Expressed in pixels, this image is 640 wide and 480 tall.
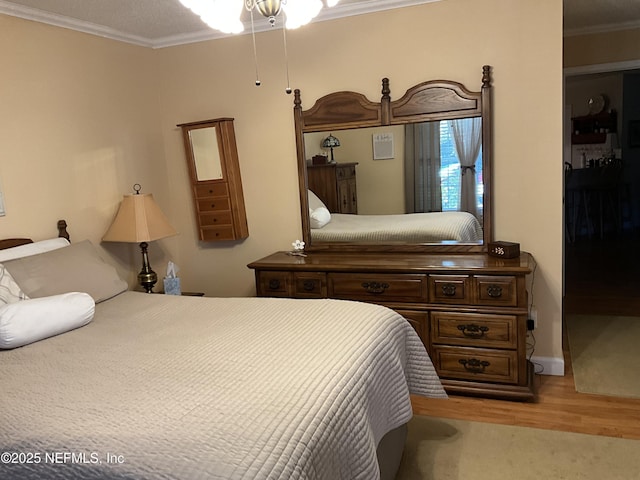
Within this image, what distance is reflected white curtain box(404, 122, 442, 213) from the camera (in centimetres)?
330

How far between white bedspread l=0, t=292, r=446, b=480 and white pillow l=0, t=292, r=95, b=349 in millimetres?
52

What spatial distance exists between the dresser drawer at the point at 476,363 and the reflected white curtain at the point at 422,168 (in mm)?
908

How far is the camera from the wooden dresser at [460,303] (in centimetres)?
288

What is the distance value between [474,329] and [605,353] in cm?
120

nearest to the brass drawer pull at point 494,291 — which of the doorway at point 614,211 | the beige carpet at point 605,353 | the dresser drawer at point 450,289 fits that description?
the dresser drawer at point 450,289

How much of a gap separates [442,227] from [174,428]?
2402mm

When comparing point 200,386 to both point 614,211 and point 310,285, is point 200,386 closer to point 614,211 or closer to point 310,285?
point 310,285

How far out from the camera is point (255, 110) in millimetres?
3713

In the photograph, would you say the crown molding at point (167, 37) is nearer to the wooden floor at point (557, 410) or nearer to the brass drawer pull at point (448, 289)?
the brass drawer pull at point (448, 289)

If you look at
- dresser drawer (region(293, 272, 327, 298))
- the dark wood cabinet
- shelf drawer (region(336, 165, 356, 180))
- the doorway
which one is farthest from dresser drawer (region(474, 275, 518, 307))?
the dark wood cabinet

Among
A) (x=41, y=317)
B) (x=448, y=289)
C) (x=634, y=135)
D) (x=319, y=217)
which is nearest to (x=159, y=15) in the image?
(x=319, y=217)

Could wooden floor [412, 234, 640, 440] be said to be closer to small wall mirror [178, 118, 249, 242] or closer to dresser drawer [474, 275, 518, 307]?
dresser drawer [474, 275, 518, 307]

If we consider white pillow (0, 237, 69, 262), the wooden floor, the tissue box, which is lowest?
the wooden floor

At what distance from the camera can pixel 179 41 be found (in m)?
3.81
